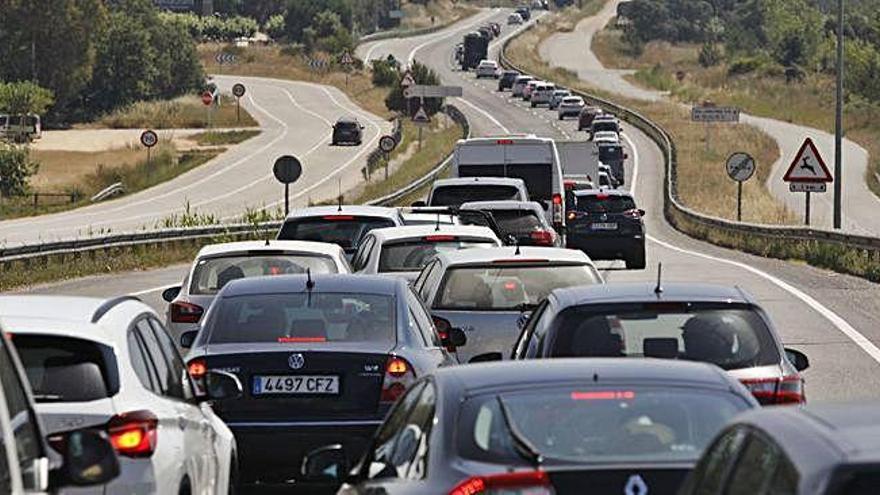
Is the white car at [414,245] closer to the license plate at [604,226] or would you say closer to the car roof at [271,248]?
the car roof at [271,248]

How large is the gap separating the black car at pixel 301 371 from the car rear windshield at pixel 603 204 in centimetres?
2900

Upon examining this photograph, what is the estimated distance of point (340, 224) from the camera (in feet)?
82.1

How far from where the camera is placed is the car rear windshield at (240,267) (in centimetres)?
1883

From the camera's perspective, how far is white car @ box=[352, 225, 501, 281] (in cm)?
2095

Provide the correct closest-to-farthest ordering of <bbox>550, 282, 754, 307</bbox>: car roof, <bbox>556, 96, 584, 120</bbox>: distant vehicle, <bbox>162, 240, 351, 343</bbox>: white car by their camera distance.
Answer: <bbox>550, 282, 754, 307</bbox>: car roof < <bbox>162, 240, 351, 343</bbox>: white car < <bbox>556, 96, 584, 120</bbox>: distant vehicle

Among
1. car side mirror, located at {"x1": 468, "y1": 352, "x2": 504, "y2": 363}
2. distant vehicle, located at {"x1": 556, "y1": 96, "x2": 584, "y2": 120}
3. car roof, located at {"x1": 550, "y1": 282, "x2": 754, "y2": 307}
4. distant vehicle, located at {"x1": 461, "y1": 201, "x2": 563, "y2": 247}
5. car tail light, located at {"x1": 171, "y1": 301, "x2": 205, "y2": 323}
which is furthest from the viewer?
distant vehicle, located at {"x1": 556, "y1": 96, "x2": 584, "y2": 120}

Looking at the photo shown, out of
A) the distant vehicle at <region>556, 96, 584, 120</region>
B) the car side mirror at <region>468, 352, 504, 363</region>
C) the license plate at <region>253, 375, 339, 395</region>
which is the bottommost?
the distant vehicle at <region>556, 96, 584, 120</region>

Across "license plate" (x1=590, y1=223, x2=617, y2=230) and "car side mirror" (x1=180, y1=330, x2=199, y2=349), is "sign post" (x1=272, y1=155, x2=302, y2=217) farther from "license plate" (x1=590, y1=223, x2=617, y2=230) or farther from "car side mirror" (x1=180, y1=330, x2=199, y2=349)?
"car side mirror" (x1=180, y1=330, x2=199, y2=349)

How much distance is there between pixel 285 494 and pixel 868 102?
400 feet

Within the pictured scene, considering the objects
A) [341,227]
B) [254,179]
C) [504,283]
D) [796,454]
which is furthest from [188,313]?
[254,179]

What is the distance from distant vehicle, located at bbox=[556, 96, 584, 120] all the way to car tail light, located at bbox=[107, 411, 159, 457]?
100765mm

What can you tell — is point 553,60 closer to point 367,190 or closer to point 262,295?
point 367,190

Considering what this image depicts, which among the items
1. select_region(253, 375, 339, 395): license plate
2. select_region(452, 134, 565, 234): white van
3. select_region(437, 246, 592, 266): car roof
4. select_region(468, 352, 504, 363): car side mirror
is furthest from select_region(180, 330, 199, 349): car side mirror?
select_region(452, 134, 565, 234): white van

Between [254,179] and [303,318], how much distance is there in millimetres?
73199
